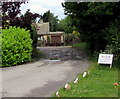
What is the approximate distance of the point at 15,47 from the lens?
34.5 feet

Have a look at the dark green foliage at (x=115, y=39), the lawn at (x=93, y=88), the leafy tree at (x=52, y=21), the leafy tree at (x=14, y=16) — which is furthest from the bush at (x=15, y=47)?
the leafy tree at (x=52, y=21)

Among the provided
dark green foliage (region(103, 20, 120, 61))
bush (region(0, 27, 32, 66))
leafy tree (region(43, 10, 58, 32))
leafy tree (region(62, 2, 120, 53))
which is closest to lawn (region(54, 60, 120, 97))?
dark green foliage (region(103, 20, 120, 61))

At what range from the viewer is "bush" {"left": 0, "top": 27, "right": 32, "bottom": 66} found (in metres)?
10.3

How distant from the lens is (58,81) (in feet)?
22.4

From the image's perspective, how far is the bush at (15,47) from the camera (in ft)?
33.8

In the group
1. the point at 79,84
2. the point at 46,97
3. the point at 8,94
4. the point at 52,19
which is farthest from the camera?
the point at 52,19

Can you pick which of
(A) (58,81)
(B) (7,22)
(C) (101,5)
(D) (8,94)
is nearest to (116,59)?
(C) (101,5)

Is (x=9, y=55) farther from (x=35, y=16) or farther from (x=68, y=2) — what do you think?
(x=68, y=2)

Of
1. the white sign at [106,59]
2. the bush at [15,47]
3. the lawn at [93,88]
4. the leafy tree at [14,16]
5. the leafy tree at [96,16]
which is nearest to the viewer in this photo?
the lawn at [93,88]

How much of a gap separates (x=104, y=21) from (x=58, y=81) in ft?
22.7

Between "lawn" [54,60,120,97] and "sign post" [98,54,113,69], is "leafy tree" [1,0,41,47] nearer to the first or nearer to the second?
"sign post" [98,54,113,69]

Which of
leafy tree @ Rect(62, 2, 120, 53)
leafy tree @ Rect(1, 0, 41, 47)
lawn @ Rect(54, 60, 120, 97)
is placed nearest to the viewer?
lawn @ Rect(54, 60, 120, 97)

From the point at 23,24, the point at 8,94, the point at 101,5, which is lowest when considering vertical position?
the point at 8,94

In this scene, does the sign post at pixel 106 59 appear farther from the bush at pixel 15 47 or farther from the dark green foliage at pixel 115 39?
the bush at pixel 15 47
